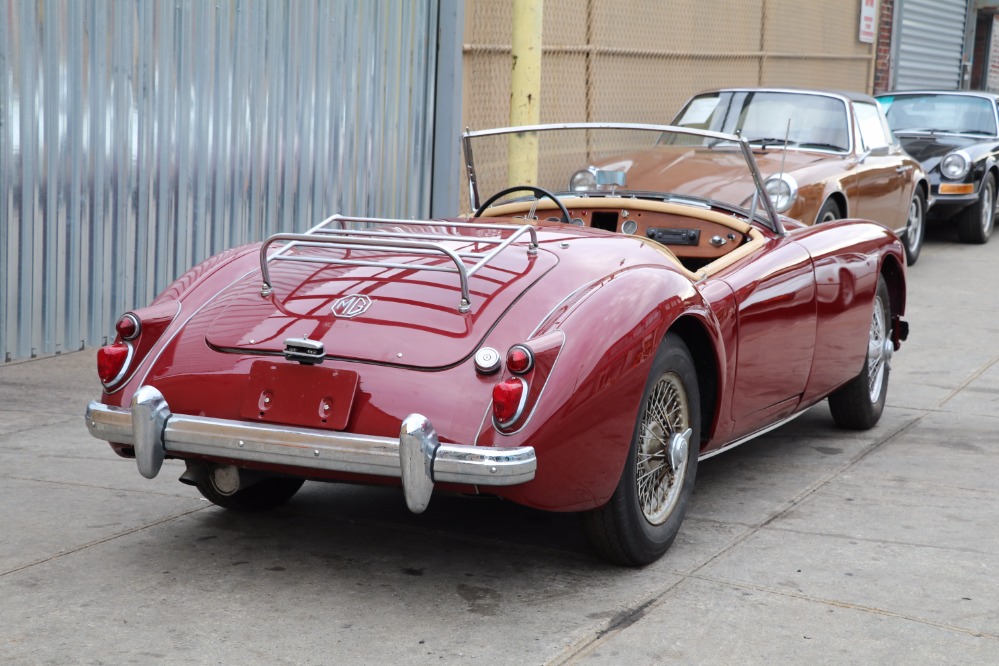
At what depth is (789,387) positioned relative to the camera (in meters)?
5.15

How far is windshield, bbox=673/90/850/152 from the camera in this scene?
10.4 meters

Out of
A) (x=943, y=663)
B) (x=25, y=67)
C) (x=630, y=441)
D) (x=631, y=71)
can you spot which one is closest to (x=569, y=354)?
(x=630, y=441)

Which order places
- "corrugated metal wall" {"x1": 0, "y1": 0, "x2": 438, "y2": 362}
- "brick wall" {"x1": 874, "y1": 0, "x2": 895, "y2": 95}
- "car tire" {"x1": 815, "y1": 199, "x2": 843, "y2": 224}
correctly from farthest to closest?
"brick wall" {"x1": 874, "y1": 0, "x2": 895, "y2": 95}, "car tire" {"x1": 815, "y1": 199, "x2": 843, "y2": 224}, "corrugated metal wall" {"x1": 0, "y1": 0, "x2": 438, "y2": 362}

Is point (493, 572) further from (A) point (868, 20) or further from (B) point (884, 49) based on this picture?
(B) point (884, 49)

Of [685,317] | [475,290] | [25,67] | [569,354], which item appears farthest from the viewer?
[25,67]

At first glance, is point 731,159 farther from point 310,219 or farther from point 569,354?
point 569,354

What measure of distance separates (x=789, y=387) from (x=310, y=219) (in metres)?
4.75

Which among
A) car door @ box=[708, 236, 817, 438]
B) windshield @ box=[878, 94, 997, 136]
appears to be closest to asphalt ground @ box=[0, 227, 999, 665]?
car door @ box=[708, 236, 817, 438]

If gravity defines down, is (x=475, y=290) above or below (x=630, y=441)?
above

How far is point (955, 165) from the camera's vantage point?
42.8 ft

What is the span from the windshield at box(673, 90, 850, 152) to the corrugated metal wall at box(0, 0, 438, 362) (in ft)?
7.96

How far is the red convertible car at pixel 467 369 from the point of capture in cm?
367

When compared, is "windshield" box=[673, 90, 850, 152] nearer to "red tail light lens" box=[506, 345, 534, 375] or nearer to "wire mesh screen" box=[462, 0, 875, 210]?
"wire mesh screen" box=[462, 0, 875, 210]

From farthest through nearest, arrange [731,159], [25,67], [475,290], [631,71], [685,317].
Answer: [631,71] < [731,159] < [25,67] < [685,317] < [475,290]
